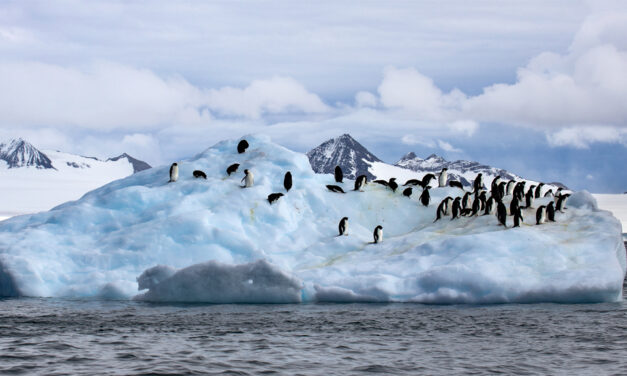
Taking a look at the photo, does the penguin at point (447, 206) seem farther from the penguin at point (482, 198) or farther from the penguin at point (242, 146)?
the penguin at point (242, 146)

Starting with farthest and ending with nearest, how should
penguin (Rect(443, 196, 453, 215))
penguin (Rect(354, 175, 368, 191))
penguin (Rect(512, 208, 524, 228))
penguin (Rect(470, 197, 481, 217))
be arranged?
penguin (Rect(354, 175, 368, 191)) → penguin (Rect(443, 196, 453, 215)) → penguin (Rect(470, 197, 481, 217)) → penguin (Rect(512, 208, 524, 228))

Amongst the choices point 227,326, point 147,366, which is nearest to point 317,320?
point 227,326

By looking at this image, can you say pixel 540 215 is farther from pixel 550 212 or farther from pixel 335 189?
pixel 335 189

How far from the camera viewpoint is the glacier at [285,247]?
2248cm

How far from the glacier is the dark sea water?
40.5 inches

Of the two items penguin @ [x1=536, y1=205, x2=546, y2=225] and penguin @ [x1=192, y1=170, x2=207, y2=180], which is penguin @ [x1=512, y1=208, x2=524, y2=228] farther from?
penguin @ [x1=192, y1=170, x2=207, y2=180]

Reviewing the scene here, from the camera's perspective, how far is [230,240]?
26109 millimetres

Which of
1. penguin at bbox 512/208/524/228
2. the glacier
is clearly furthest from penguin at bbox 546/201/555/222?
penguin at bbox 512/208/524/228

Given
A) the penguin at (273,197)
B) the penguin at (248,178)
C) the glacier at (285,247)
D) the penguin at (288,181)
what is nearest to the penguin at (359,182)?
the glacier at (285,247)

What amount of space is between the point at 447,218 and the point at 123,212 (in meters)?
13.1

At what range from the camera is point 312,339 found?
1591 cm

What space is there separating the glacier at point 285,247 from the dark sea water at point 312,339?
1029mm

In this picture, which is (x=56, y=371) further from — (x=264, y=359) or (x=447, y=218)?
(x=447, y=218)

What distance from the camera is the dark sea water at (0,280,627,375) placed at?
13086 millimetres
